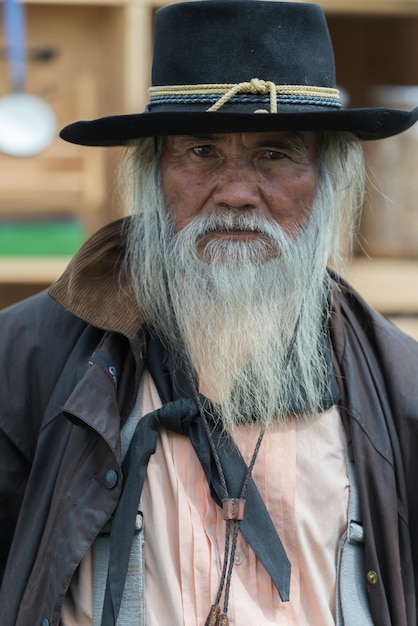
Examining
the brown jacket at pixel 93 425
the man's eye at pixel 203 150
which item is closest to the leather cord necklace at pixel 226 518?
the brown jacket at pixel 93 425

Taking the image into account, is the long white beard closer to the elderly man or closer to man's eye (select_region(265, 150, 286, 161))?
the elderly man

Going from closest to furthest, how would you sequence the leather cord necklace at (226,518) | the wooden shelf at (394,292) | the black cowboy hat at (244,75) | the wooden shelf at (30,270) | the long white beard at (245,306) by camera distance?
the leather cord necklace at (226,518), the black cowboy hat at (244,75), the long white beard at (245,306), the wooden shelf at (30,270), the wooden shelf at (394,292)

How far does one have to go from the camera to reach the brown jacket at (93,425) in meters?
2.02

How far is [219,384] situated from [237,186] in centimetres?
44

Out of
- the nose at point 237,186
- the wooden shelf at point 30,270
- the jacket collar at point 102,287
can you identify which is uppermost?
the wooden shelf at point 30,270

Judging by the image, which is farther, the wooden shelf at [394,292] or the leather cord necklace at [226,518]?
the wooden shelf at [394,292]

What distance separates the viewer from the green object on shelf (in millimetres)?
3586

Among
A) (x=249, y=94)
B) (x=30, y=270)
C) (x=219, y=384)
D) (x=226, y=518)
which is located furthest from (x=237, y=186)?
(x=30, y=270)

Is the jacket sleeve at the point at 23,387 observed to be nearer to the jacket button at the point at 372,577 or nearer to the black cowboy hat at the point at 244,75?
the black cowboy hat at the point at 244,75

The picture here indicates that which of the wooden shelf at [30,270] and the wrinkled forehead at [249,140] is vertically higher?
the wooden shelf at [30,270]

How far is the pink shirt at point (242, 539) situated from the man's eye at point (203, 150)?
1.86 ft

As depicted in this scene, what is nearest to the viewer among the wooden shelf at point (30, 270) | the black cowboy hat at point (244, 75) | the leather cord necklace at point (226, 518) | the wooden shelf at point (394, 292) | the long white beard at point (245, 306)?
the leather cord necklace at point (226, 518)

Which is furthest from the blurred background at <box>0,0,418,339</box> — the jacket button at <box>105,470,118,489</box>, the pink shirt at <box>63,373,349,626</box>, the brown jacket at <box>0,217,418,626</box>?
the jacket button at <box>105,470,118,489</box>

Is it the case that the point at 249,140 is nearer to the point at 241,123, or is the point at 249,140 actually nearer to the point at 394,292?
the point at 241,123
